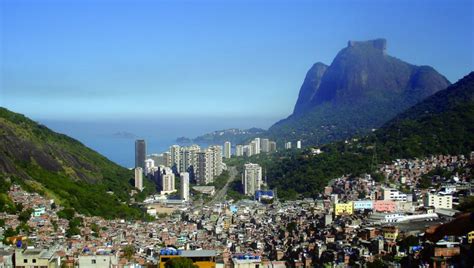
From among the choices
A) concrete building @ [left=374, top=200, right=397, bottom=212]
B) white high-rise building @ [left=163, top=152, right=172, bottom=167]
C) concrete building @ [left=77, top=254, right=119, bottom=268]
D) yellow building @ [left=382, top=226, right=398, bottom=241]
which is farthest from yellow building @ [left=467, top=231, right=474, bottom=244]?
white high-rise building @ [left=163, top=152, right=172, bottom=167]

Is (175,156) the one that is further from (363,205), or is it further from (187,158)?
(363,205)

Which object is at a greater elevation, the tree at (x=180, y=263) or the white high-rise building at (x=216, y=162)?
the white high-rise building at (x=216, y=162)

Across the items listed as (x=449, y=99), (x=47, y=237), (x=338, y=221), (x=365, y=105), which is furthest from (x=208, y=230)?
(x=365, y=105)

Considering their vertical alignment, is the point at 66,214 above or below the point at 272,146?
below

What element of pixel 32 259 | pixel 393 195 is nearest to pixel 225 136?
pixel 393 195

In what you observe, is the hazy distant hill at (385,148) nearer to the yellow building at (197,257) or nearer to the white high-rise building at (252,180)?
the white high-rise building at (252,180)

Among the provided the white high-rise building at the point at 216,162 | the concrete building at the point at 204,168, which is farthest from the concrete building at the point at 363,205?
the white high-rise building at the point at 216,162

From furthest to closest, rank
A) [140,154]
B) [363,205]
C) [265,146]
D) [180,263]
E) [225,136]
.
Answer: [225,136], [265,146], [140,154], [363,205], [180,263]
